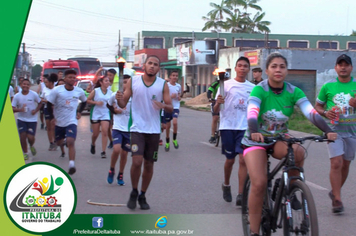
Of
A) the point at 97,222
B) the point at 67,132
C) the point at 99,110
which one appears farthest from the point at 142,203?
the point at 99,110

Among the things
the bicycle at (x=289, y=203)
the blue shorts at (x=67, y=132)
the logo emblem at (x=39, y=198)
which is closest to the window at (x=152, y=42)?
the blue shorts at (x=67, y=132)

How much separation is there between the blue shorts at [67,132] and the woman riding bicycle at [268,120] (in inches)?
189

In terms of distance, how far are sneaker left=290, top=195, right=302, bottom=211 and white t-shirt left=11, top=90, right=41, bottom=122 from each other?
26.4ft

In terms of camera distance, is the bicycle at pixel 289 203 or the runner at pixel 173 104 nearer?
the bicycle at pixel 289 203

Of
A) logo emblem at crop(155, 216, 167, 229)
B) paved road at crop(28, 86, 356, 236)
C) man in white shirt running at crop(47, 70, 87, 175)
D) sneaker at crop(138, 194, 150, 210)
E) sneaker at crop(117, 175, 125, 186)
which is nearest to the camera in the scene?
logo emblem at crop(155, 216, 167, 229)

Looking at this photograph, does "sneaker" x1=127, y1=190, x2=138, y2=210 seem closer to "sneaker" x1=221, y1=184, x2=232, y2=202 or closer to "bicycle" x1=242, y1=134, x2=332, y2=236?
"sneaker" x1=221, y1=184, x2=232, y2=202

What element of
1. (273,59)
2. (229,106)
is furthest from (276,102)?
(229,106)

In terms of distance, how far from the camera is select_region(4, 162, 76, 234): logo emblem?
17.1 ft

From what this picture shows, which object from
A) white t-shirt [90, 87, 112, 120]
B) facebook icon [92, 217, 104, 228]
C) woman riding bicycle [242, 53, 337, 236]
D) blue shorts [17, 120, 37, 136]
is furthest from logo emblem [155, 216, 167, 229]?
blue shorts [17, 120, 37, 136]

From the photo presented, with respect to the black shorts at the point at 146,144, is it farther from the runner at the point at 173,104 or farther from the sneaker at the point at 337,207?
the runner at the point at 173,104

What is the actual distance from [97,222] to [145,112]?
1.83 m

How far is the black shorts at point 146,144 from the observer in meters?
6.64

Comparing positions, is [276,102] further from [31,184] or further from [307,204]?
[31,184]

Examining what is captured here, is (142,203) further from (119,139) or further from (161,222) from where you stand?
(119,139)
